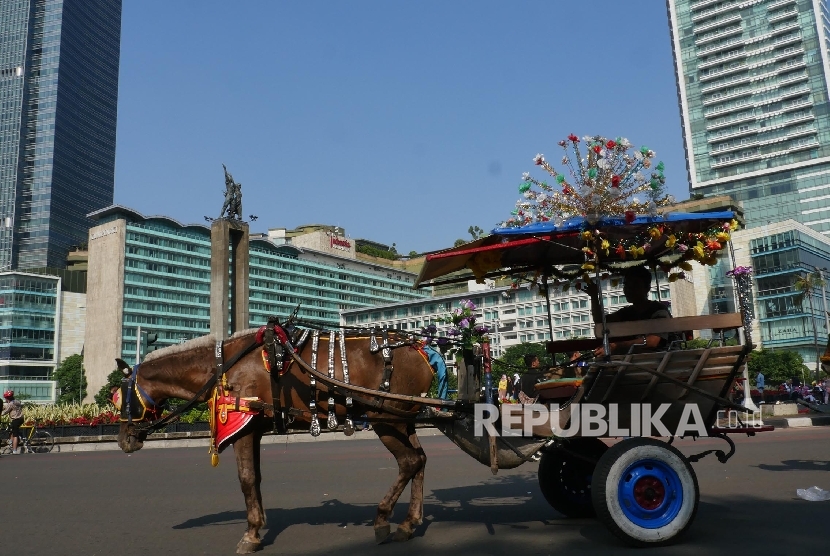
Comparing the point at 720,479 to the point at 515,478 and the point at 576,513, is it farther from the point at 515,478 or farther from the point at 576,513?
the point at 576,513

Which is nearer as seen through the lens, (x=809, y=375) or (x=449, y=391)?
(x=449, y=391)

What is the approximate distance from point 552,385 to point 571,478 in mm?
1269

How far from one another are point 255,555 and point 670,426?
3.71m

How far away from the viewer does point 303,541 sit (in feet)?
21.2

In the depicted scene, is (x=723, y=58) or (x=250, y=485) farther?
(x=723, y=58)

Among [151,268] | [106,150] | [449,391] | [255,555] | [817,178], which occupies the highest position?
[106,150]

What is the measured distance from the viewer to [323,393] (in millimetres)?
6625

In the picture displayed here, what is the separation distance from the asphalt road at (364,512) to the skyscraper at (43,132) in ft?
497

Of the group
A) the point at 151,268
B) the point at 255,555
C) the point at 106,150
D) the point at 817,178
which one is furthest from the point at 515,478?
the point at 106,150

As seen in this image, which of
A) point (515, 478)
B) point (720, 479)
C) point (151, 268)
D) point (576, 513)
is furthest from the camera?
point (151, 268)

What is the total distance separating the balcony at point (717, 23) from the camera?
451 ft

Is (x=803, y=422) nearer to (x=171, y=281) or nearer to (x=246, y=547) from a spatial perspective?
(x=246, y=547)

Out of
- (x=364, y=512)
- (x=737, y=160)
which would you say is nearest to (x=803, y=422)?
(x=364, y=512)

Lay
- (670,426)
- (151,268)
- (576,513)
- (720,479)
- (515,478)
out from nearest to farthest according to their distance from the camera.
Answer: (670,426) → (576,513) → (720,479) → (515,478) → (151,268)
